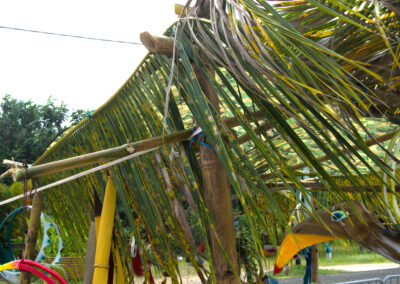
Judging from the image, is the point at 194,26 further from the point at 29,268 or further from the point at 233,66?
the point at 29,268

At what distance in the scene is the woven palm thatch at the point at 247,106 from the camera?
0.84 metres

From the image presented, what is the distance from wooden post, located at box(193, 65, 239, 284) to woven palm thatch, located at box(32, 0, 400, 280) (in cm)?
5

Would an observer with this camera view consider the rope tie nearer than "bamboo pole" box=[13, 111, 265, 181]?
No

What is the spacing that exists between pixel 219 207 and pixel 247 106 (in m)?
0.34

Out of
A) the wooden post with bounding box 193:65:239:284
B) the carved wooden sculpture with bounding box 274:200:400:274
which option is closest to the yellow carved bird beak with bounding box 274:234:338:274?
the carved wooden sculpture with bounding box 274:200:400:274

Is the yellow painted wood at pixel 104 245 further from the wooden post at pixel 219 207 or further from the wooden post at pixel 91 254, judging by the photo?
the wooden post at pixel 219 207

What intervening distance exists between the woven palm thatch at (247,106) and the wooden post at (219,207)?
5 centimetres

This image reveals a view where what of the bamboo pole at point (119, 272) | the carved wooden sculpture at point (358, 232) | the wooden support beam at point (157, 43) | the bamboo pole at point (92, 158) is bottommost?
the bamboo pole at point (119, 272)

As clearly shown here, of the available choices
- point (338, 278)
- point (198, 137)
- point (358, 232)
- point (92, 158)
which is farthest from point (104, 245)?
point (338, 278)

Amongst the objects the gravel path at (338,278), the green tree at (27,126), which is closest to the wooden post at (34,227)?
the gravel path at (338,278)

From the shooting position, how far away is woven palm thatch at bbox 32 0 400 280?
844 mm

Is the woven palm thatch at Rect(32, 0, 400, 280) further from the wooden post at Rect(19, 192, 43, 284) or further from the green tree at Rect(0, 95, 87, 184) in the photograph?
the green tree at Rect(0, 95, 87, 184)

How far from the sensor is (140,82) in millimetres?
1539

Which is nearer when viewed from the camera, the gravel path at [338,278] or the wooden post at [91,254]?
the wooden post at [91,254]
